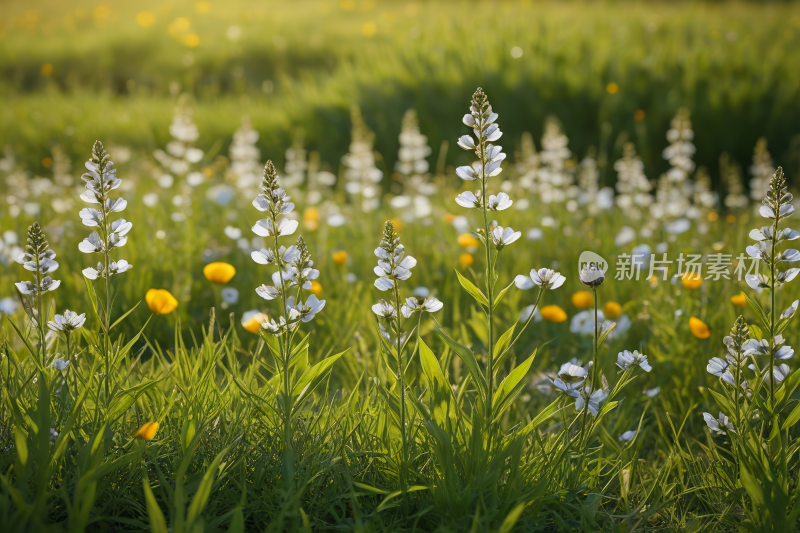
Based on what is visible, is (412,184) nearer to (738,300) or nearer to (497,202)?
(738,300)

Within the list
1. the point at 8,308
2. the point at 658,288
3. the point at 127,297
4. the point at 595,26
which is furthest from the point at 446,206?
the point at 595,26

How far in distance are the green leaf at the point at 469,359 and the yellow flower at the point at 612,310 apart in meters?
1.17

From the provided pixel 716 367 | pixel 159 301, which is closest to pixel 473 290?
pixel 716 367

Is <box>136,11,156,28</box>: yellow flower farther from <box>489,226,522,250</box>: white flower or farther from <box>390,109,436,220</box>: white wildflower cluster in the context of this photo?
<box>489,226,522,250</box>: white flower

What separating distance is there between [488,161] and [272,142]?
5021 millimetres

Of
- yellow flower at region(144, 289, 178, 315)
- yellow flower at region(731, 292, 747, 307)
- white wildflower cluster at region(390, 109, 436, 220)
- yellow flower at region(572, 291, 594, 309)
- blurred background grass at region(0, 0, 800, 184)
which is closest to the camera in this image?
yellow flower at region(144, 289, 178, 315)

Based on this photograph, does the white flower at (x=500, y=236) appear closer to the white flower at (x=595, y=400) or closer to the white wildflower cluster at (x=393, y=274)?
the white wildflower cluster at (x=393, y=274)

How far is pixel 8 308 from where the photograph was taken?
2.36 meters

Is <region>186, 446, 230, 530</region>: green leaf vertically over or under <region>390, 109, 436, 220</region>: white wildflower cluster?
under

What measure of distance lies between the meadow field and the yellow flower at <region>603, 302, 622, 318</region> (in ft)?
0.04

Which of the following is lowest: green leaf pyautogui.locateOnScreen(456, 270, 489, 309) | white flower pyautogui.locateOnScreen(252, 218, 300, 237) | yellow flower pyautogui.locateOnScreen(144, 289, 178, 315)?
yellow flower pyautogui.locateOnScreen(144, 289, 178, 315)

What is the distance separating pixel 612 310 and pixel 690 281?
380 millimetres

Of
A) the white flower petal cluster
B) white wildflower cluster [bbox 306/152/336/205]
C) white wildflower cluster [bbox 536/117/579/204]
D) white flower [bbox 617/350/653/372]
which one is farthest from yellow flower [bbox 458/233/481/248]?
white wildflower cluster [bbox 306/152/336/205]

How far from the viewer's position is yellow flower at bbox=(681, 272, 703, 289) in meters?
2.53
